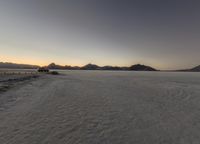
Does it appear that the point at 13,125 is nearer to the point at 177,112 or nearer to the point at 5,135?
the point at 5,135

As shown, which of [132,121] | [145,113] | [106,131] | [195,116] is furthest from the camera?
[145,113]

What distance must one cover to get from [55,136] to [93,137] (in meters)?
1.65

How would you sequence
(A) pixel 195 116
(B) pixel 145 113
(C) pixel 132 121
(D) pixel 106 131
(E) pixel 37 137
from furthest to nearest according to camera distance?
(B) pixel 145 113 → (A) pixel 195 116 → (C) pixel 132 121 → (D) pixel 106 131 → (E) pixel 37 137

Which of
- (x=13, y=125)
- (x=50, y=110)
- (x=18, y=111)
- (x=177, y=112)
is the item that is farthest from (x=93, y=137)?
(x=177, y=112)

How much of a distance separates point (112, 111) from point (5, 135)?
6295mm

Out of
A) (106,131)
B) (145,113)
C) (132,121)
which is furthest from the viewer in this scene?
(145,113)

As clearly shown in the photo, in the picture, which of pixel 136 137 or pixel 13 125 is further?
pixel 13 125

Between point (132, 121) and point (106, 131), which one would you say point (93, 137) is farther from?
point (132, 121)

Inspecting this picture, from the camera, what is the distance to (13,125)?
657 centimetres

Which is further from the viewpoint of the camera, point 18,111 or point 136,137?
point 18,111

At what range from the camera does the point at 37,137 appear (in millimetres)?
5480

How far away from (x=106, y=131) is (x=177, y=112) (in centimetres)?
589

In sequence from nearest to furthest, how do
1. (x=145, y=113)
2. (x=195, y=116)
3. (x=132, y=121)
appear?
(x=132, y=121)
(x=195, y=116)
(x=145, y=113)

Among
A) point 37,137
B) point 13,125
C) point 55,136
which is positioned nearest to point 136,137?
point 55,136
